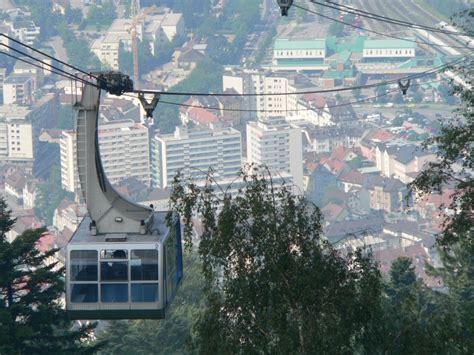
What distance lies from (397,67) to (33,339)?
225 feet

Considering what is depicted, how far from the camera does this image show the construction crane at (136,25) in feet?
263

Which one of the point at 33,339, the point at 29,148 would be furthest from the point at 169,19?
the point at 33,339

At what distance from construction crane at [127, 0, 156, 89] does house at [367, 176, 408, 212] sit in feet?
73.7

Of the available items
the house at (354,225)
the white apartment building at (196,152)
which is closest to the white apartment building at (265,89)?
the white apartment building at (196,152)

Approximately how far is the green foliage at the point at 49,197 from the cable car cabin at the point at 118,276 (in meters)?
48.2

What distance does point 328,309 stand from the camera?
848 cm

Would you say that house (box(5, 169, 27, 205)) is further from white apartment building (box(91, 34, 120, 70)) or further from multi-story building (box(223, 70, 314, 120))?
white apartment building (box(91, 34, 120, 70))

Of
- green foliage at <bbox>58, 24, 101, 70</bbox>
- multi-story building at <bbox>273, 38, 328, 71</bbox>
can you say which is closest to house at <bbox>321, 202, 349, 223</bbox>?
multi-story building at <bbox>273, 38, 328, 71</bbox>

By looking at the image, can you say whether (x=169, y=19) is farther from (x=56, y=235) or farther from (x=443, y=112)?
(x=56, y=235)

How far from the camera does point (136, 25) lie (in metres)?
85.0

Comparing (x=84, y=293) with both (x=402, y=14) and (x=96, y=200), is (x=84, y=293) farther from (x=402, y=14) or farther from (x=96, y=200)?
(x=402, y=14)

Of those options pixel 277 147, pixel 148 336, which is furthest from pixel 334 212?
pixel 148 336

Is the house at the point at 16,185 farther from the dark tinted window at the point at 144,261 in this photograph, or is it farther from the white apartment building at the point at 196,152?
the dark tinted window at the point at 144,261

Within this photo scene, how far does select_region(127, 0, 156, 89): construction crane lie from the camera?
263 feet
